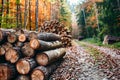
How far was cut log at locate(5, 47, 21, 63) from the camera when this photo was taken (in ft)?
25.7

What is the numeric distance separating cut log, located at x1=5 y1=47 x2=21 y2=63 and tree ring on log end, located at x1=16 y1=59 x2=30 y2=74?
0.79 feet

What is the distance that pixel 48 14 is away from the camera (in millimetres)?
48750

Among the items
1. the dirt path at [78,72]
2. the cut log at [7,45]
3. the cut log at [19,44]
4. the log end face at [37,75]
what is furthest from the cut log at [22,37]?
the dirt path at [78,72]

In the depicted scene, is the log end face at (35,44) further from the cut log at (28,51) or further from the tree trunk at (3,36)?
the tree trunk at (3,36)

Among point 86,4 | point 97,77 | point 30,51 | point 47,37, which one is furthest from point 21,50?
point 86,4

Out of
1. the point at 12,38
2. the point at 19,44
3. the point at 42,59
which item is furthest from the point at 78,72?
the point at 12,38

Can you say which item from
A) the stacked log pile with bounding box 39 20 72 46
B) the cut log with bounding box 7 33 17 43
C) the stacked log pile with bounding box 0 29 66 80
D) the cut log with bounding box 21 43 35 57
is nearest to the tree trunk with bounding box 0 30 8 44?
the stacked log pile with bounding box 0 29 66 80

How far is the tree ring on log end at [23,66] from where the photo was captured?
7.64 m

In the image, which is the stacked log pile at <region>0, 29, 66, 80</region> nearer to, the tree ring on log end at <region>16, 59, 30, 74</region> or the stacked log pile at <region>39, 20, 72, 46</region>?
the tree ring on log end at <region>16, 59, 30, 74</region>

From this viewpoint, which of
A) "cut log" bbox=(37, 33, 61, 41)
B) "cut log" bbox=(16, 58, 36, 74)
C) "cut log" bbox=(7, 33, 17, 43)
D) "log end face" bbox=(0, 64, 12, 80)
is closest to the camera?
"log end face" bbox=(0, 64, 12, 80)

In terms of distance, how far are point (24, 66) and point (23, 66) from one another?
0.13ft

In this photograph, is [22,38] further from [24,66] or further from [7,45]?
[24,66]

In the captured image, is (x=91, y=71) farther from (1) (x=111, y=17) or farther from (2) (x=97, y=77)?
(1) (x=111, y=17)

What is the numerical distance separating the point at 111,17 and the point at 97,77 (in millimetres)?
15130
